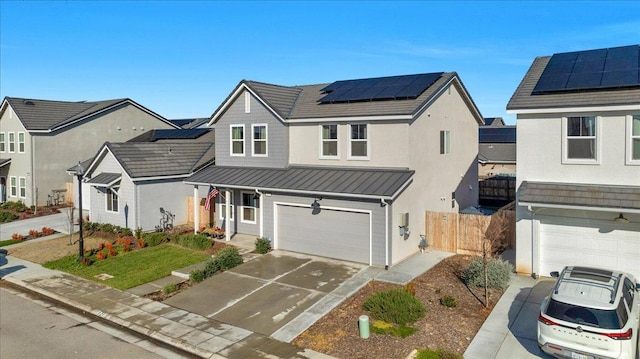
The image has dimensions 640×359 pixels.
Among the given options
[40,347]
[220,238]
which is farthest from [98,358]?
[220,238]

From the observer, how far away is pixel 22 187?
3419 centimetres

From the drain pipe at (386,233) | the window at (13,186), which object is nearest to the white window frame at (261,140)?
the drain pipe at (386,233)

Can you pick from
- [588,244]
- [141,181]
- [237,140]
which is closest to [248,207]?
[237,140]

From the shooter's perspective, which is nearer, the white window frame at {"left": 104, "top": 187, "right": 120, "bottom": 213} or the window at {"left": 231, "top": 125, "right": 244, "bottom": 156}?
the window at {"left": 231, "top": 125, "right": 244, "bottom": 156}

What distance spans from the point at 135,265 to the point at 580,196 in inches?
666

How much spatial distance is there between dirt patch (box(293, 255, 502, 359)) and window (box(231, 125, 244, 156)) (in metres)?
11.6

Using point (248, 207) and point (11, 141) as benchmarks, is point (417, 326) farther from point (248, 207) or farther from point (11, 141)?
point (11, 141)

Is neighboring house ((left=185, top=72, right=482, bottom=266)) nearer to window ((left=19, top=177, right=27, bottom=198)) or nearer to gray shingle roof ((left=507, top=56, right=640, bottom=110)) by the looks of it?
gray shingle roof ((left=507, top=56, right=640, bottom=110))

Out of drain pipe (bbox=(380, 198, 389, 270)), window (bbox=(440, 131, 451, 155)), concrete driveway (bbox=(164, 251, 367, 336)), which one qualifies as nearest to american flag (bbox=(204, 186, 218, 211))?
concrete driveway (bbox=(164, 251, 367, 336))

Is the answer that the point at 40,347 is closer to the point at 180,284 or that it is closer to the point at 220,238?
the point at 180,284

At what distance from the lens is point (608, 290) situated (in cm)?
968

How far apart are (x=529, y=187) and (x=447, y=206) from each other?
24.0 feet

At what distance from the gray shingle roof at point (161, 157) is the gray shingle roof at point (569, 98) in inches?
680

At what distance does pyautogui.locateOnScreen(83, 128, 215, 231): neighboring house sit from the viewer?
24047 mm
